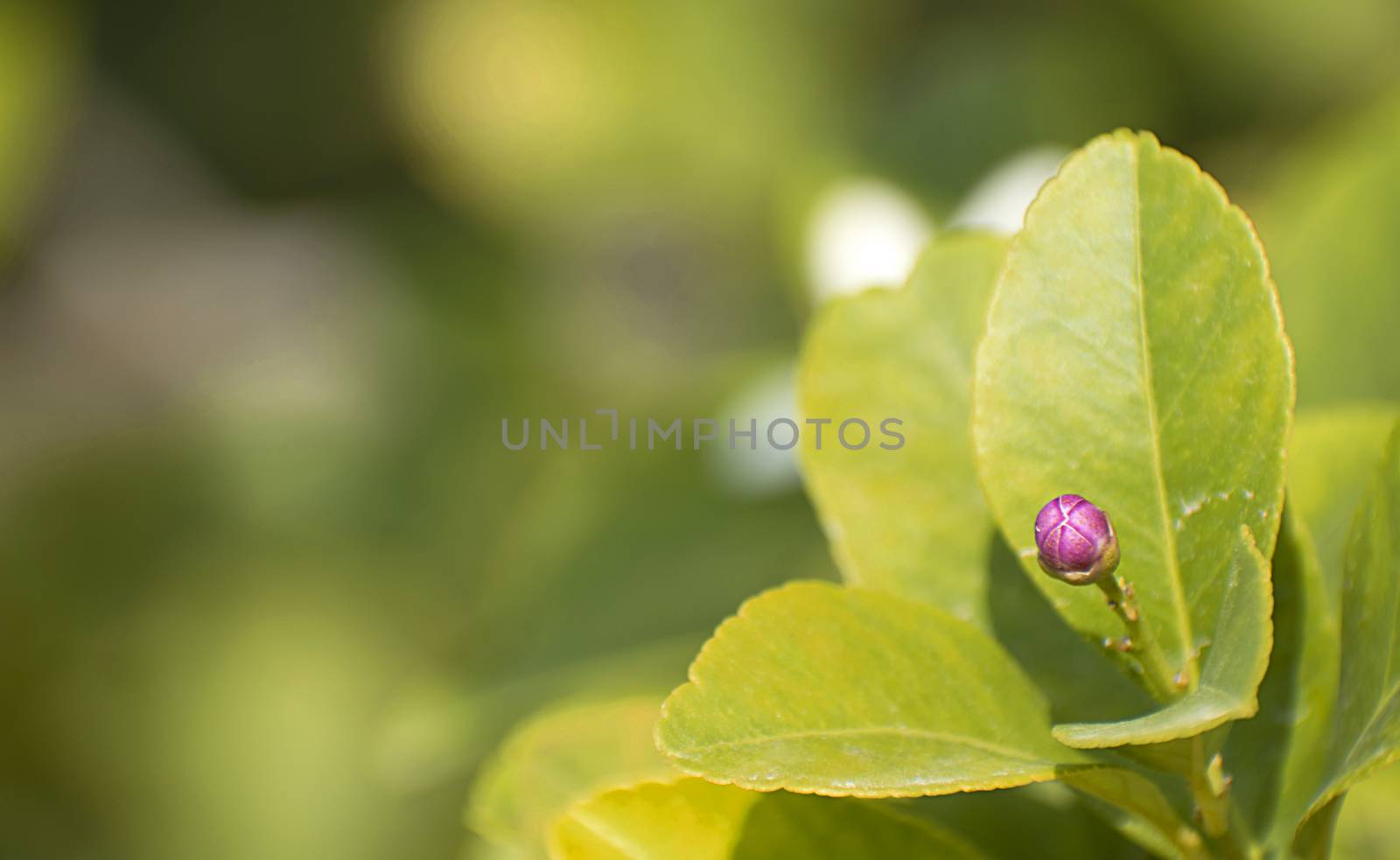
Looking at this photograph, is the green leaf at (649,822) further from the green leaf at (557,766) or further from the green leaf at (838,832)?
the green leaf at (557,766)

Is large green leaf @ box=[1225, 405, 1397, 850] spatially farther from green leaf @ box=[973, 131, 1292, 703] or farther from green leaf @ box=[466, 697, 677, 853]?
green leaf @ box=[466, 697, 677, 853]

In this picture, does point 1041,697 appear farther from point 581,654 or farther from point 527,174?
point 527,174

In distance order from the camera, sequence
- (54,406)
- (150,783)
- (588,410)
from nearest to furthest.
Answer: (588,410) < (150,783) < (54,406)

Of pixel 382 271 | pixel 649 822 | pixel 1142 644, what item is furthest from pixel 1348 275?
pixel 382 271

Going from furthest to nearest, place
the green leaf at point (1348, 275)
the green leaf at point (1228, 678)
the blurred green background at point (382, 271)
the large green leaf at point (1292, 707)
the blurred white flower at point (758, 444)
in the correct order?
the blurred green background at point (382, 271)
the blurred white flower at point (758, 444)
the green leaf at point (1348, 275)
the large green leaf at point (1292, 707)
the green leaf at point (1228, 678)

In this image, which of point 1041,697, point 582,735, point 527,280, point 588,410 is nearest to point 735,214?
point 588,410

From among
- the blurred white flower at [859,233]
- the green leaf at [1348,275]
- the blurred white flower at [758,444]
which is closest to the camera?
the green leaf at [1348,275]

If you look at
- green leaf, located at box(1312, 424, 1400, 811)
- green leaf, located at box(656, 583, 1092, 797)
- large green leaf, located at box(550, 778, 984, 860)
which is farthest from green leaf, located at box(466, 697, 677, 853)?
green leaf, located at box(1312, 424, 1400, 811)

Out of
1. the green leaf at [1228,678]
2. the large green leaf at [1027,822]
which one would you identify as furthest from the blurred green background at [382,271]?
the green leaf at [1228,678]
